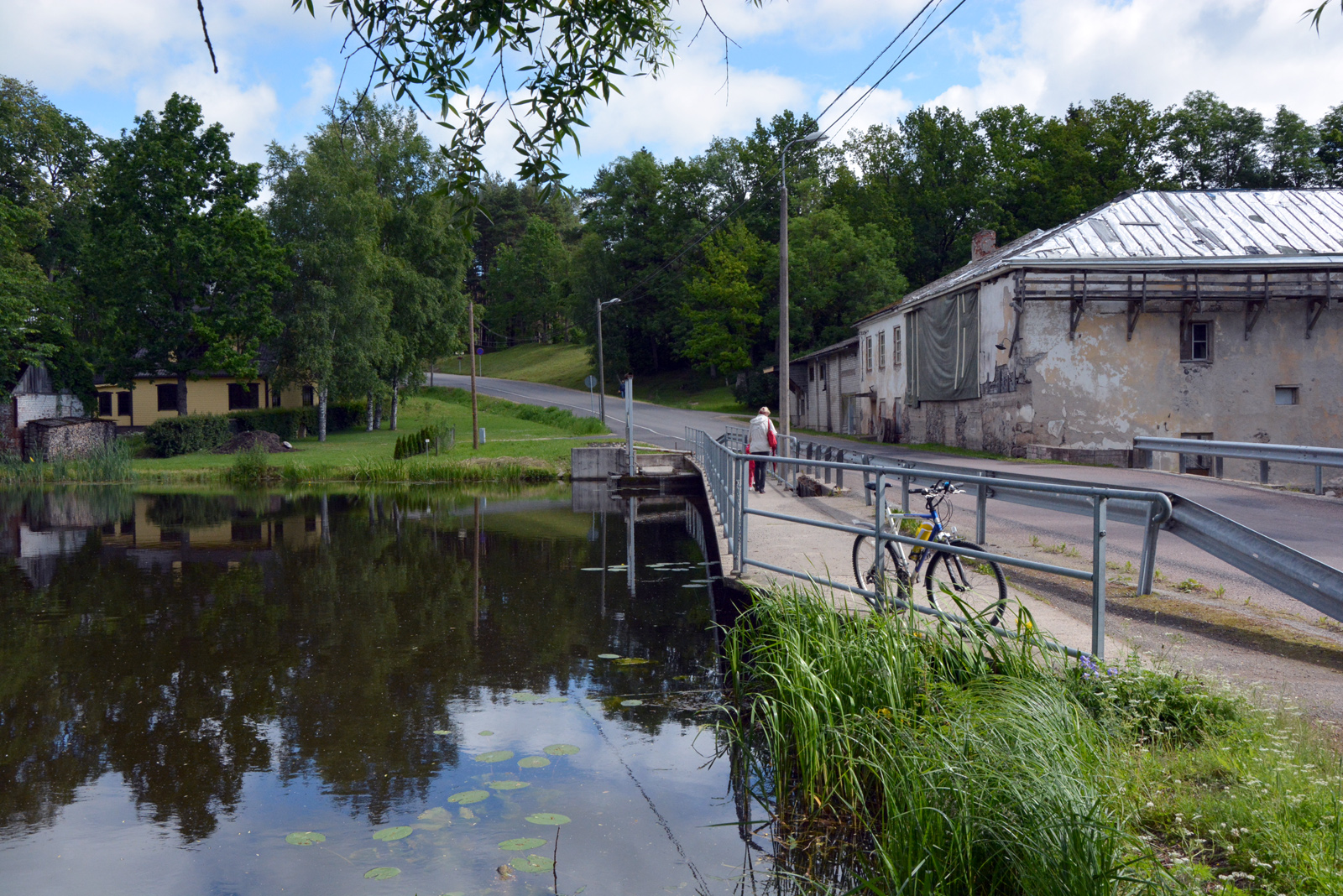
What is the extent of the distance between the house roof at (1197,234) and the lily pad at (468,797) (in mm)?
25831

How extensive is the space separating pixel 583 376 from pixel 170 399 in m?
35.4

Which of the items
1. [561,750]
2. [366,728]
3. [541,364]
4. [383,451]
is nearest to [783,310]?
[366,728]

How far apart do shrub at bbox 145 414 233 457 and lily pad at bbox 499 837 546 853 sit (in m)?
39.1

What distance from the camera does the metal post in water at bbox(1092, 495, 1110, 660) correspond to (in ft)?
16.3

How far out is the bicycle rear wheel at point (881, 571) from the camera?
6973 mm

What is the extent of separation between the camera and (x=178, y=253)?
40312 mm

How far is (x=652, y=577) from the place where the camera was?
1400 cm

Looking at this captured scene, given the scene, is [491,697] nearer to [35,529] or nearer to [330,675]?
[330,675]

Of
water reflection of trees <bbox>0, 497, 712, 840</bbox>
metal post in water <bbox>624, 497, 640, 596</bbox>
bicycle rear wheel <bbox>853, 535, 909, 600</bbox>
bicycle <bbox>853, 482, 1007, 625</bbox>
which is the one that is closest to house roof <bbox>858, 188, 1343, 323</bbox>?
metal post in water <bbox>624, 497, 640, 596</bbox>

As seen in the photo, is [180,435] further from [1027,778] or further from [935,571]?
[1027,778]

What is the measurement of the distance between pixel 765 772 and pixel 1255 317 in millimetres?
28297

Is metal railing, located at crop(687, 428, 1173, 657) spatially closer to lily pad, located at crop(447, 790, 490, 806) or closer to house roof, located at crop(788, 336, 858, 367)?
lily pad, located at crop(447, 790, 490, 806)

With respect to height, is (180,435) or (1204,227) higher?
(1204,227)

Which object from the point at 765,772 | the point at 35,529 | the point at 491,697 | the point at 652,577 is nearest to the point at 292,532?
the point at 35,529
